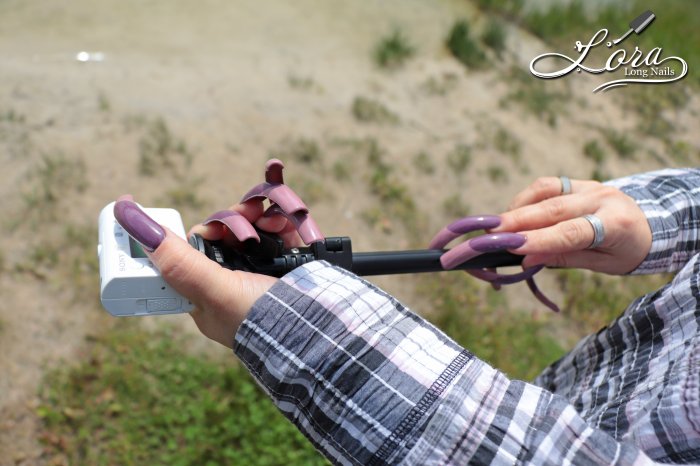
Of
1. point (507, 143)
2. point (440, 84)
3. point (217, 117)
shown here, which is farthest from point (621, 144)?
point (217, 117)

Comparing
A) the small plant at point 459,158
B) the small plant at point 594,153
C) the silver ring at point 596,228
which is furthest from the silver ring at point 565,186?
the small plant at point 594,153

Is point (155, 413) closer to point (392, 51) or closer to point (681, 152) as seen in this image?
point (392, 51)

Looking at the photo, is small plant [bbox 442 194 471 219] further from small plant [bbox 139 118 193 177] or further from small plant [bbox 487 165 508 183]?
small plant [bbox 139 118 193 177]

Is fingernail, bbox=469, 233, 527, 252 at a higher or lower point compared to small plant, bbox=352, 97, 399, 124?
lower

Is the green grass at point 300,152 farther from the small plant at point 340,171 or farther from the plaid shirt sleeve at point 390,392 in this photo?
the plaid shirt sleeve at point 390,392

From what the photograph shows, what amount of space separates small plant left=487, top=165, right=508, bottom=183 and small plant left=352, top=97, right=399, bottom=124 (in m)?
0.56

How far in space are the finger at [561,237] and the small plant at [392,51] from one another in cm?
290

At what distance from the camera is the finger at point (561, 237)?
45.2 inches

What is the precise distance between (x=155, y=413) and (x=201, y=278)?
1.51 meters

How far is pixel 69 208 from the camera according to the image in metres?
2.62

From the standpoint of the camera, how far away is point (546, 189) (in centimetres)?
128

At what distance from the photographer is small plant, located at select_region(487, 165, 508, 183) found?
344 centimetres

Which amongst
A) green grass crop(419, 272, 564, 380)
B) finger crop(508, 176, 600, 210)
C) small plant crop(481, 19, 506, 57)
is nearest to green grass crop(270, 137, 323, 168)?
green grass crop(419, 272, 564, 380)

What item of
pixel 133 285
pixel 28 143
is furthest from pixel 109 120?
pixel 133 285
